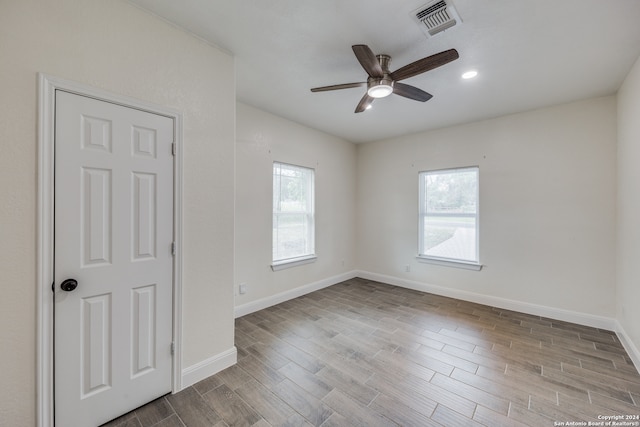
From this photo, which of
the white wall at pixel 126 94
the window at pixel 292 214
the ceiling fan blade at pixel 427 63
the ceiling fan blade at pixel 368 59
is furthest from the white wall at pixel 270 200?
the ceiling fan blade at pixel 427 63

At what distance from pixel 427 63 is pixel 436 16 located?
28 centimetres

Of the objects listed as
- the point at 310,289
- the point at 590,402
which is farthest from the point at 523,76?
the point at 310,289

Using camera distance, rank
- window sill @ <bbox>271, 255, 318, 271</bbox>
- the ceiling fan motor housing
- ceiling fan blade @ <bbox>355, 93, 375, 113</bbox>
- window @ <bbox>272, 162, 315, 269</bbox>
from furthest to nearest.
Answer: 1. window @ <bbox>272, 162, 315, 269</bbox>
2. window sill @ <bbox>271, 255, 318, 271</bbox>
3. ceiling fan blade @ <bbox>355, 93, 375, 113</bbox>
4. the ceiling fan motor housing

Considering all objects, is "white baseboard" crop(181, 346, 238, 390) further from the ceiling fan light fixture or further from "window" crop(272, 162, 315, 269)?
the ceiling fan light fixture

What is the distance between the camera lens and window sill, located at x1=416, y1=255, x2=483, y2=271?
12.8ft

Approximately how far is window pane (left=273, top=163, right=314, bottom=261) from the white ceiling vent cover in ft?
8.31

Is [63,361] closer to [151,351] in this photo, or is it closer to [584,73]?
[151,351]

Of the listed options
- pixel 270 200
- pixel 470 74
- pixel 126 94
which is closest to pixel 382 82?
pixel 470 74

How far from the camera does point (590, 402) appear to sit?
188cm

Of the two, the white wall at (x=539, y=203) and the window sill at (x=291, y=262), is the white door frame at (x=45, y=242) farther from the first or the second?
the white wall at (x=539, y=203)

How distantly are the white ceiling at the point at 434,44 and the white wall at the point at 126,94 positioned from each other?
0.88ft

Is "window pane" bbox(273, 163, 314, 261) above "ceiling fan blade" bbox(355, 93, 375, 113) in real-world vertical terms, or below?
below

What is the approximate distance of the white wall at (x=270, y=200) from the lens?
3.41 metres

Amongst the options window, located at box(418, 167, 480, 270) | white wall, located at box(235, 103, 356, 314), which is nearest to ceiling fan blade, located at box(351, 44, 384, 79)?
white wall, located at box(235, 103, 356, 314)
